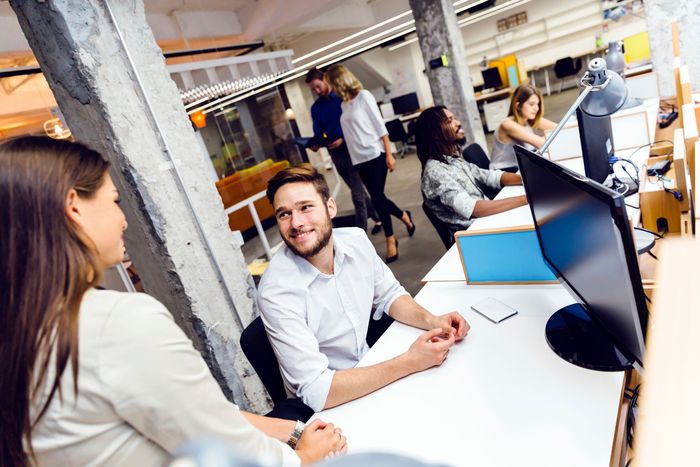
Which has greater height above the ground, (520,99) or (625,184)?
(520,99)

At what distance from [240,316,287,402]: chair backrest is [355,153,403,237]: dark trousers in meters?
2.61

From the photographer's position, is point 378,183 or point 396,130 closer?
point 378,183

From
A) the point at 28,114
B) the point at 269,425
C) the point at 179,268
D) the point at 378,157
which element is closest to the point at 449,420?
the point at 269,425

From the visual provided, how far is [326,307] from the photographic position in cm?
146

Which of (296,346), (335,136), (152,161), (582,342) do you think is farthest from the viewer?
(335,136)

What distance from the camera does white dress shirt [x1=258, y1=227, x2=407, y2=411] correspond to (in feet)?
4.17

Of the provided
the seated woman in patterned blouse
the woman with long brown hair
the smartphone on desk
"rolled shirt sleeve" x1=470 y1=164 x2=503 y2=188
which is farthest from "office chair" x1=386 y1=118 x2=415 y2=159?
the woman with long brown hair

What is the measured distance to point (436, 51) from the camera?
5102 mm

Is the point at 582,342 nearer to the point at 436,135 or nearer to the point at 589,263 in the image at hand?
the point at 589,263

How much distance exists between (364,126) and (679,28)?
294cm

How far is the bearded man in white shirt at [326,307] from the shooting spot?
121cm

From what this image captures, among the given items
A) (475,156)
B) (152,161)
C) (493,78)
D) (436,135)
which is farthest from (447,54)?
(493,78)

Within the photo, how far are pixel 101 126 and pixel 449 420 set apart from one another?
5.85ft

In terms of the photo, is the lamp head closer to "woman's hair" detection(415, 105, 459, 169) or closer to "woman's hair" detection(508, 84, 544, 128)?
"woman's hair" detection(415, 105, 459, 169)
